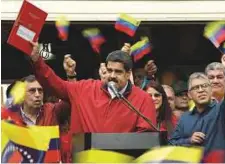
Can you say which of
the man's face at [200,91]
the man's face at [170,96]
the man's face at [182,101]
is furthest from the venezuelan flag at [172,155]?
the man's face at [182,101]

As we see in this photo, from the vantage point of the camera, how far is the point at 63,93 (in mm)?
5320

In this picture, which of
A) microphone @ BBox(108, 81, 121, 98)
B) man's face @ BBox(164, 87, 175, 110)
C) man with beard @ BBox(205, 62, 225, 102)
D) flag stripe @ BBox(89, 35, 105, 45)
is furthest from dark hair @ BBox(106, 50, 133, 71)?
flag stripe @ BBox(89, 35, 105, 45)

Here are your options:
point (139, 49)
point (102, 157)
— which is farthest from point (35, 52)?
point (139, 49)

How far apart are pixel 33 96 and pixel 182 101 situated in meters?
1.35

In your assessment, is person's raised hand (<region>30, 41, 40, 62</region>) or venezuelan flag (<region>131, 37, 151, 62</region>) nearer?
person's raised hand (<region>30, 41, 40, 62</region>)

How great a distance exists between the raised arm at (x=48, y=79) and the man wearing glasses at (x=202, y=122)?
78cm

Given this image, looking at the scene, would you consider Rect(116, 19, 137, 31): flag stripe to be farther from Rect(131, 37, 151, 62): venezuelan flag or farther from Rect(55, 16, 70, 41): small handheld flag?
Rect(55, 16, 70, 41): small handheld flag

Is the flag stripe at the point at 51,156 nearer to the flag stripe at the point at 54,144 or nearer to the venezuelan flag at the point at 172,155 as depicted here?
the flag stripe at the point at 54,144

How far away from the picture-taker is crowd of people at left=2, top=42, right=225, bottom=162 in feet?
16.3

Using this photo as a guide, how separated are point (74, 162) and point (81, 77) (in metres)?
3.57

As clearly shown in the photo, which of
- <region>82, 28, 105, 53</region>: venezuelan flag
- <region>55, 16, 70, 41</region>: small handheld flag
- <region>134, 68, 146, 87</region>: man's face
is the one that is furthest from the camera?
<region>82, 28, 105, 53</region>: venezuelan flag

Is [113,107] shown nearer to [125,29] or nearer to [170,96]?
[170,96]

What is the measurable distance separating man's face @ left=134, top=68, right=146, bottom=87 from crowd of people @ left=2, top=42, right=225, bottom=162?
35.9 inches

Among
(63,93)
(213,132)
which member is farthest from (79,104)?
(213,132)
